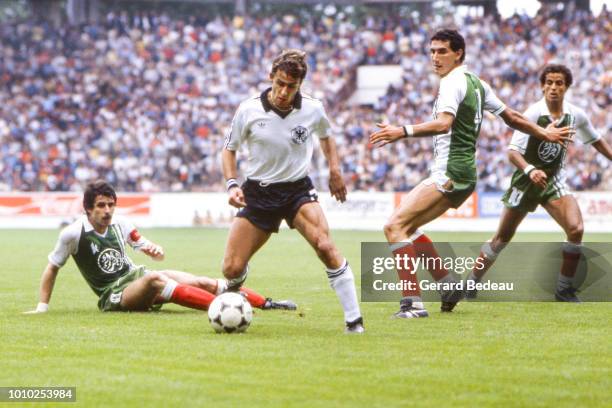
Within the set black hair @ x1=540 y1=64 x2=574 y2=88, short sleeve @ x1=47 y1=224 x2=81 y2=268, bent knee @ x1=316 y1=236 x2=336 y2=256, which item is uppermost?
black hair @ x1=540 y1=64 x2=574 y2=88

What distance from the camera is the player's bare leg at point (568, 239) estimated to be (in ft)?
36.1

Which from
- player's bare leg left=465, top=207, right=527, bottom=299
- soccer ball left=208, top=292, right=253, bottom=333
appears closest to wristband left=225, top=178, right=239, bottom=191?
soccer ball left=208, top=292, right=253, bottom=333

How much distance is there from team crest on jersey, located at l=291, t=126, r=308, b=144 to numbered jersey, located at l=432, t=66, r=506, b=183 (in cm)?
148

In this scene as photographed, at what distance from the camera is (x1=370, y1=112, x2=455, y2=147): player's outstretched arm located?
8.23 meters

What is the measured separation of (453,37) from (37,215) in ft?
78.3

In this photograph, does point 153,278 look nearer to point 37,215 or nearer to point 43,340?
point 43,340

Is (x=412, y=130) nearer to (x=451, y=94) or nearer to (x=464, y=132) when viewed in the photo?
(x=451, y=94)

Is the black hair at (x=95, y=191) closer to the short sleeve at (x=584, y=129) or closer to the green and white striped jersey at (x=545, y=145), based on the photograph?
the green and white striped jersey at (x=545, y=145)

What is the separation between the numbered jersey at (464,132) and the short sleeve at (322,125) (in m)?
1.24

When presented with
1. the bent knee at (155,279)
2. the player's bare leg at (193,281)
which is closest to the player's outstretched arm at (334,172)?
the bent knee at (155,279)

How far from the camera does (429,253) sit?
32.8 ft

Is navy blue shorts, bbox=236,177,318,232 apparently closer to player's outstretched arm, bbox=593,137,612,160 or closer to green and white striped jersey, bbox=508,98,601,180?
green and white striped jersey, bbox=508,98,601,180

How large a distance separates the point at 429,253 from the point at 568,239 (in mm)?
1914

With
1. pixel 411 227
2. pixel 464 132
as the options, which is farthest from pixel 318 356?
pixel 464 132
